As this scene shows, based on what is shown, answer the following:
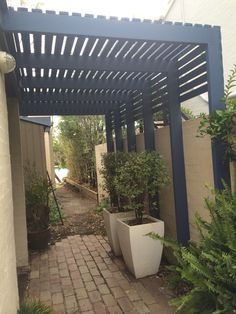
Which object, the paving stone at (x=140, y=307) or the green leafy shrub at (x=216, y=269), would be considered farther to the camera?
the paving stone at (x=140, y=307)

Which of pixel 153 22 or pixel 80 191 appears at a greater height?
pixel 153 22

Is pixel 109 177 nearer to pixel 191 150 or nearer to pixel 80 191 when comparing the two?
pixel 191 150

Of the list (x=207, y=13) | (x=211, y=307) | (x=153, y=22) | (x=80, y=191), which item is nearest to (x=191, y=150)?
(x=153, y=22)

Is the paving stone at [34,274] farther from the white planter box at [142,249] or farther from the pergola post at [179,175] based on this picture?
the pergola post at [179,175]

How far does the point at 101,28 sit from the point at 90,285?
9.60 feet

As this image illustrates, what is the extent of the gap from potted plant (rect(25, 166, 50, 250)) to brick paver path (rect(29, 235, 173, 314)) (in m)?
0.26

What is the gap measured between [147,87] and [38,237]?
3.14 metres

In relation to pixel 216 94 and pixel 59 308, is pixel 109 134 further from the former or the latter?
pixel 59 308

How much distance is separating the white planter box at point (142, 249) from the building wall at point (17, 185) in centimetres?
Result: 163

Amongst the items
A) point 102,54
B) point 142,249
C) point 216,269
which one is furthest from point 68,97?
point 216,269

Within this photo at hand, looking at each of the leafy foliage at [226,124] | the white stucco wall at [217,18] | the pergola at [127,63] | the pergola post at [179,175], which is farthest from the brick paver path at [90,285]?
the white stucco wall at [217,18]

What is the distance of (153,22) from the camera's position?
111 inches

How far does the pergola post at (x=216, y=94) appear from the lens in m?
2.88

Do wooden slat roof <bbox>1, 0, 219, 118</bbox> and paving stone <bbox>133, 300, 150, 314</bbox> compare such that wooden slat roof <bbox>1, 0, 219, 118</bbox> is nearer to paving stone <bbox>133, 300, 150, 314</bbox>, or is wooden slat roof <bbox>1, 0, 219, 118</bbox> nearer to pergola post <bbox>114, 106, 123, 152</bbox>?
pergola post <bbox>114, 106, 123, 152</bbox>
